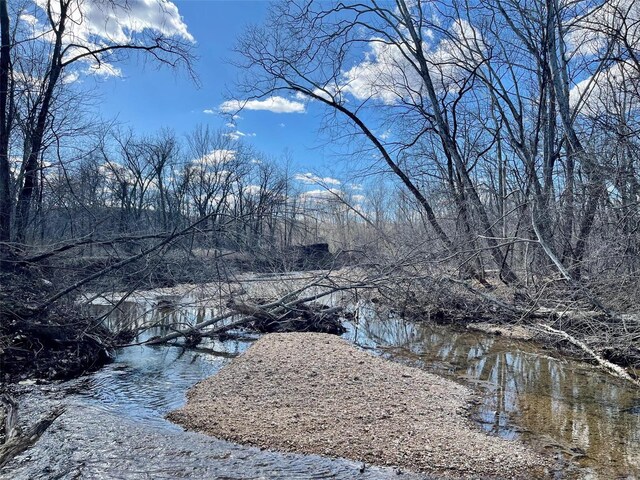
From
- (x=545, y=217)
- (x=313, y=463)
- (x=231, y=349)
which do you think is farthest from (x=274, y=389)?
(x=545, y=217)

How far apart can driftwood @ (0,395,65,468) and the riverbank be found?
1.38m

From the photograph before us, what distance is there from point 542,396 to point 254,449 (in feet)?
14.4

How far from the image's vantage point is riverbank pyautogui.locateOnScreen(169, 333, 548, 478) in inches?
187

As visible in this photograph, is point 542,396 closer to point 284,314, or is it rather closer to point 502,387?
point 502,387

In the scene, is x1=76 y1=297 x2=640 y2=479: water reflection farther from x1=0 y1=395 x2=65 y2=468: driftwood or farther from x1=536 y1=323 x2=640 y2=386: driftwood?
x1=0 y1=395 x2=65 y2=468: driftwood

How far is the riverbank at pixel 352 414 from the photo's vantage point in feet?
15.6

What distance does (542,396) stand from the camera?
696 cm

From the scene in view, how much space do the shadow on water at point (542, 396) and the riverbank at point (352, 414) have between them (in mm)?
402

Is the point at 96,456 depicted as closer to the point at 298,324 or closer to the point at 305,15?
the point at 298,324

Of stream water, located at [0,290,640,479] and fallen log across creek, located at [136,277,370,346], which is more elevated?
Result: fallen log across creek, located at [136,277,370,346]

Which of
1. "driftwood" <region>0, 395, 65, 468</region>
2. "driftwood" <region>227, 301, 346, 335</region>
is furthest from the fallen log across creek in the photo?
"driftwood" <region>0, 395, 65, 468</region>

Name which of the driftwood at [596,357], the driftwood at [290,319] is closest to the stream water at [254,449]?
the driftwood at [596,357]

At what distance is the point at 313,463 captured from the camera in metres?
4.70

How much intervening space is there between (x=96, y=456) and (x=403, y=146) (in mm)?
14011
